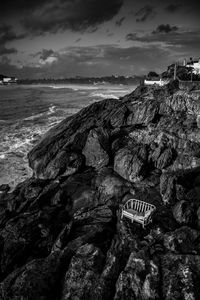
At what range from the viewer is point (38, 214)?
838 inches

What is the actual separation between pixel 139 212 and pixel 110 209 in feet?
8.37

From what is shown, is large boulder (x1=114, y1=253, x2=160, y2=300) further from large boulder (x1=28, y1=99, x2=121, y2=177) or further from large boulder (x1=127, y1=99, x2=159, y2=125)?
large boulder (x1=127, y1=99, x2=159, y2=125)

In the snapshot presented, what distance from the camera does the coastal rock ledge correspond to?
12750 millimetres

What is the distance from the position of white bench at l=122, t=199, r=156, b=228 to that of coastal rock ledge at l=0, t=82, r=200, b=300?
19.4 inches

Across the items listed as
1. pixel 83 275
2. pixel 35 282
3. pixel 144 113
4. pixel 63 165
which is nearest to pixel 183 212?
pixel 83 275

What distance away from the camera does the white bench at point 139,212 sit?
19.4 m

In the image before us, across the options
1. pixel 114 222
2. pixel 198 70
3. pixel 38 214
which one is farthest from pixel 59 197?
pixel 198 70

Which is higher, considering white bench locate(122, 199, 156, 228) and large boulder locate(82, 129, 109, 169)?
large boulder locate(82, 129, 109, 169)

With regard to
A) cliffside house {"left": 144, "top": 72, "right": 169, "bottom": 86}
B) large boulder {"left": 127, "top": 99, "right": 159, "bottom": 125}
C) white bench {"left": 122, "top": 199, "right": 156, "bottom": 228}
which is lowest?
white bench {"left": 122, "top": 199, "right": 156, "bottom": 228}

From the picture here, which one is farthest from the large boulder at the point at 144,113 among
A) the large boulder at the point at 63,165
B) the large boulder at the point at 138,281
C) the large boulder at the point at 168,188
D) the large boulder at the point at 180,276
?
the large boulder at the point at 138,281

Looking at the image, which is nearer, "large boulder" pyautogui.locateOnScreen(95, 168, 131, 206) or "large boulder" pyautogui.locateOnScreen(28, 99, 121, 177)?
"large boulder" pyautogui.locateOnScreen(95, 168, 131, 206)

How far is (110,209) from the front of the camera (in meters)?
21.8

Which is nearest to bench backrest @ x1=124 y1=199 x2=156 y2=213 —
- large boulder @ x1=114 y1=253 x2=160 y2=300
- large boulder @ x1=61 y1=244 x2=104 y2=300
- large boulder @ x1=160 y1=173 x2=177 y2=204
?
large boulder @ x1=160 y1=173 x2=177 y2=204

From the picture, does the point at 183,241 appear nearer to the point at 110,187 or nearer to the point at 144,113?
the point at 110,187
